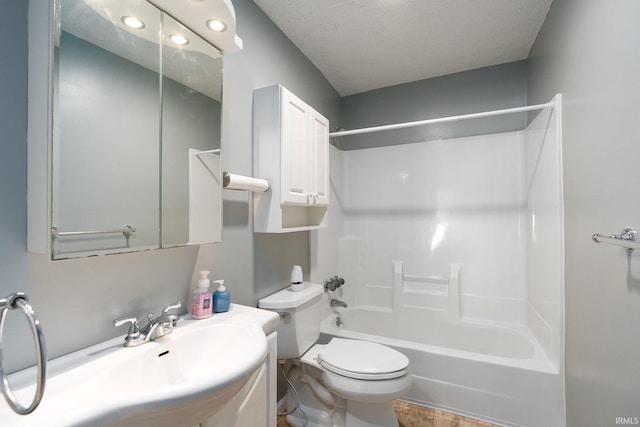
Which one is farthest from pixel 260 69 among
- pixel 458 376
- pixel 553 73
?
pixel 458 376

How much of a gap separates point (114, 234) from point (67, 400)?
16.7 inches

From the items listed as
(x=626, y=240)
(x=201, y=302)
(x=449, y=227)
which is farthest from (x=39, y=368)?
(x=449, y=227)

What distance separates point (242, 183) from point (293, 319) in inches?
30.6

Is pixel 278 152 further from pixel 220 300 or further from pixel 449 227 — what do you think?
pixel 449 227

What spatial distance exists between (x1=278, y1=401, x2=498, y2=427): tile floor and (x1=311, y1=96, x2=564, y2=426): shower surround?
0.16 feet

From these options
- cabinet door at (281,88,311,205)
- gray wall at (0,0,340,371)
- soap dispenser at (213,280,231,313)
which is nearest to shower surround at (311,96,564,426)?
cabinet door at (281,88,311,205)

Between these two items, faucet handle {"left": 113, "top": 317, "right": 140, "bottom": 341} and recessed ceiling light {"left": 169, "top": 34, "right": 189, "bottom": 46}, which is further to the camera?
recessed ceiling light {"left": 169, "top": 34, "right": 189, "bottom": 46}

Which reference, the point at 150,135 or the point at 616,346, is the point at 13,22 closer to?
the point at 150,135

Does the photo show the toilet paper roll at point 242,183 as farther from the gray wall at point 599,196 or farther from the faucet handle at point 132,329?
the gray wall at point 599,196

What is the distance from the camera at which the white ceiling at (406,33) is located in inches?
65.0

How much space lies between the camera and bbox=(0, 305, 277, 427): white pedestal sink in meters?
0.58

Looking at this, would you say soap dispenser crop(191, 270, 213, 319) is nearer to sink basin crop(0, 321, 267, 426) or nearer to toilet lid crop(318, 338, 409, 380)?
sink basin crop(0, 321, 267, 426)

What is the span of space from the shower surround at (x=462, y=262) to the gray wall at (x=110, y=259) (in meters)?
0.89

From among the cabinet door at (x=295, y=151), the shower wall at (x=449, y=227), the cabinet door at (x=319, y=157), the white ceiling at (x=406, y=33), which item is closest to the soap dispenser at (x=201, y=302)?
the cabinet door at (x=295, y=151)
